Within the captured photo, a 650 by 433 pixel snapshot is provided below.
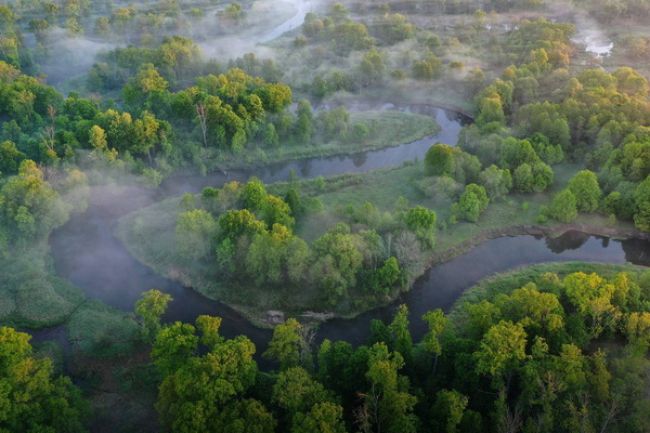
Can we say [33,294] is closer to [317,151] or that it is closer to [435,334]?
[435,334]

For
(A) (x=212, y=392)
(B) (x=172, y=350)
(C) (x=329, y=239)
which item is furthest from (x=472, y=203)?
(A) (x=212, y=392)

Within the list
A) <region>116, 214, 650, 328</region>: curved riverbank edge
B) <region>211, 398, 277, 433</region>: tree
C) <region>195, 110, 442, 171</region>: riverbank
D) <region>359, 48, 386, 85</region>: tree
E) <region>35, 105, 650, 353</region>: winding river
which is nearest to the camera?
<region>211, 398, 277, 433</region>: tree

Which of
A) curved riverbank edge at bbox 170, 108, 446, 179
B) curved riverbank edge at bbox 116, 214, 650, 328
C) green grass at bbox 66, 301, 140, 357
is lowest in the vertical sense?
curved riverbank edge at bbox 116, 214, 650, 328

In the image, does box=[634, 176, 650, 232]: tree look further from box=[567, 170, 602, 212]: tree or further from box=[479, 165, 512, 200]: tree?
box=[479, 165, 512, 200]: tree

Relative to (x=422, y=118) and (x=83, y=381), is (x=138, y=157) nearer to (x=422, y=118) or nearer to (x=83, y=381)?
(x=83, y=381)

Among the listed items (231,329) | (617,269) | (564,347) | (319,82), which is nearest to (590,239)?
(617,269)

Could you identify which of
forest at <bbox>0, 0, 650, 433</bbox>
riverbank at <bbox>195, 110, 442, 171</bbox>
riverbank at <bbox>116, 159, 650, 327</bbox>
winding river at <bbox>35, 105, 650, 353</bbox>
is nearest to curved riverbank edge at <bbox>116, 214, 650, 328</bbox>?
riverbank at <bbox>116, 159, 650, 327</bbox>
